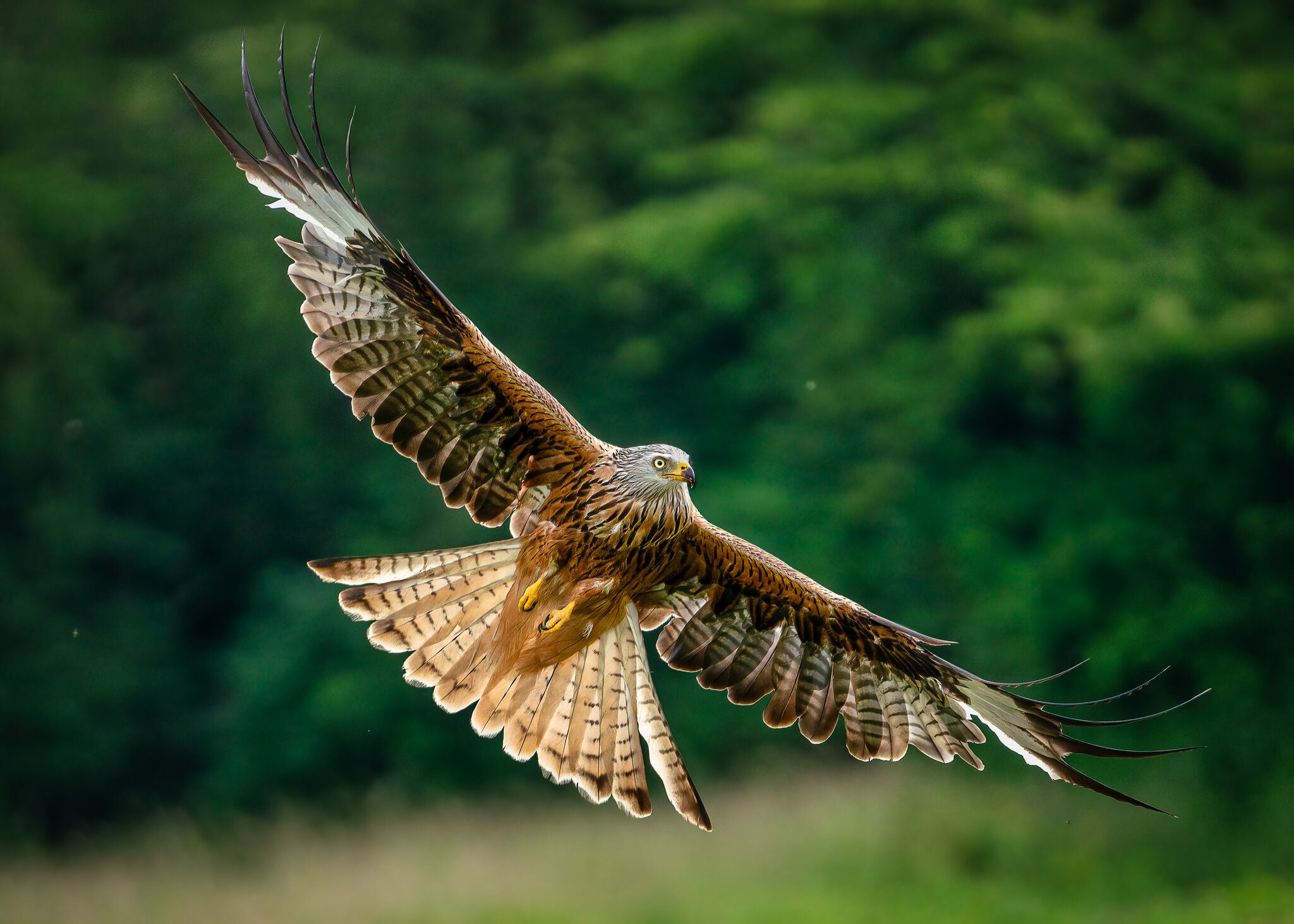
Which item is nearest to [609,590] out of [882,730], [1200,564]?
[882,730]

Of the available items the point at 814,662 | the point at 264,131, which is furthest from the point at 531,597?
the point at 264,131

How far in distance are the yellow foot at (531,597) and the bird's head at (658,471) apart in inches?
19.1

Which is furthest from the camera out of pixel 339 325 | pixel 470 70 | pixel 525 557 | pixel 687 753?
pixel 470 70

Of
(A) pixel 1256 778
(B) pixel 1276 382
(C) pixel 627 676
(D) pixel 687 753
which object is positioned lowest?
(C) pixel 627 676

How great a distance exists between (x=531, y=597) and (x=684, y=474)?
2.25 feet

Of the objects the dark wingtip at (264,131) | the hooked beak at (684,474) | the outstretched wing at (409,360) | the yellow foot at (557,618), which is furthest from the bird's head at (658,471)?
the dark wingtip at (264,131)

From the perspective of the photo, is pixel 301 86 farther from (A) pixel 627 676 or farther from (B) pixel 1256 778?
(B) pixel 1256 778

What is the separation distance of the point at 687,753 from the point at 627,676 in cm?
534

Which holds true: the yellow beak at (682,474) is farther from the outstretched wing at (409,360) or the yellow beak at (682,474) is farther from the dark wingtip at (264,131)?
the dark wingtip at (264,131)

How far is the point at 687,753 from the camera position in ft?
32.1

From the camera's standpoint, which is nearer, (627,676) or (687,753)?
(627,676)

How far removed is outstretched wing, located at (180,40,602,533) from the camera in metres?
4.04

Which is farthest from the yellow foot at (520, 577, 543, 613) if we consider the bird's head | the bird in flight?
the bird's head

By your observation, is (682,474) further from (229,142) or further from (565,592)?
(229,142)
